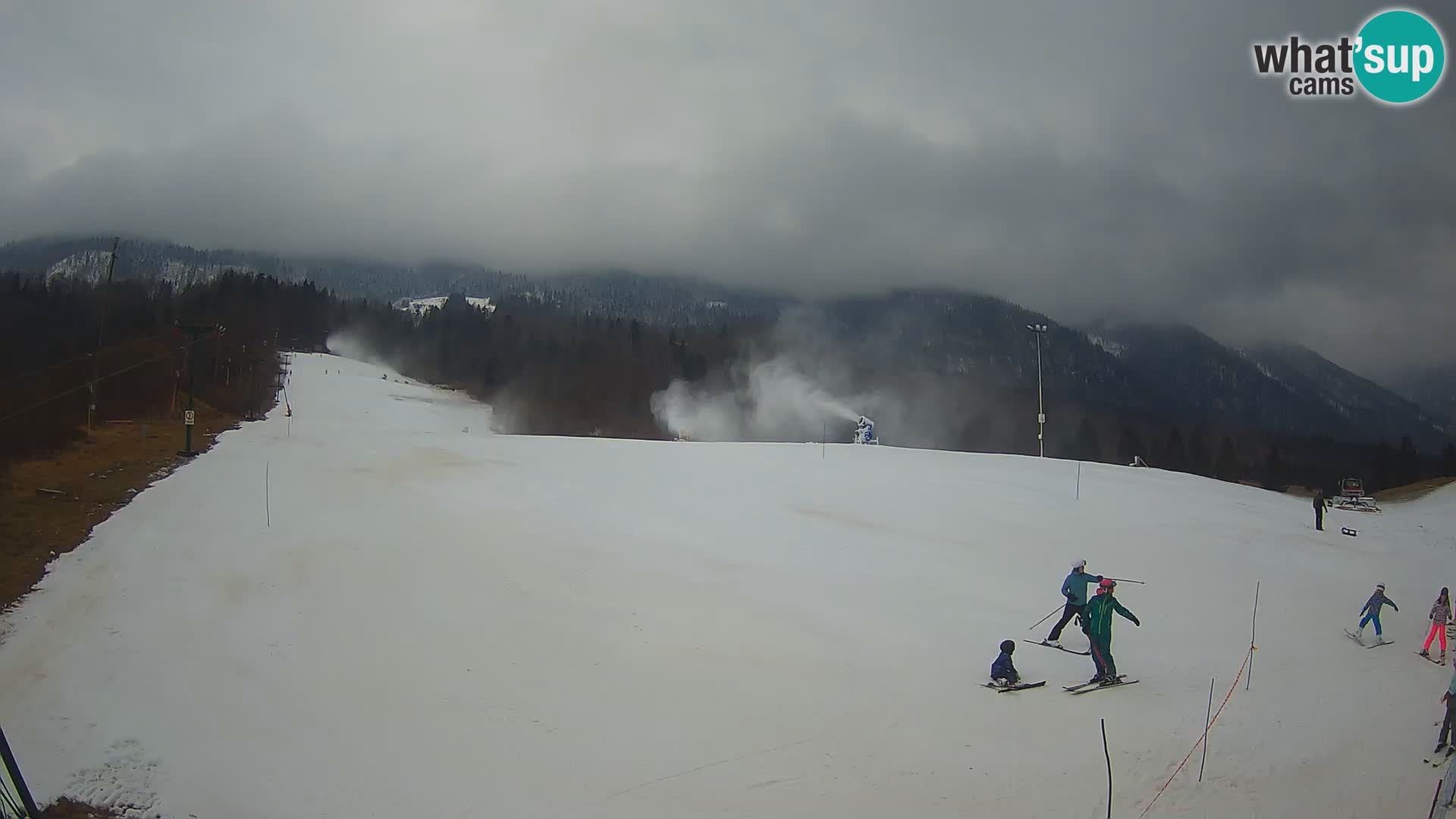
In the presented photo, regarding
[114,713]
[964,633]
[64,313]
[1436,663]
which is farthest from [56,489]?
[64,313]

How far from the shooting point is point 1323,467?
406ft

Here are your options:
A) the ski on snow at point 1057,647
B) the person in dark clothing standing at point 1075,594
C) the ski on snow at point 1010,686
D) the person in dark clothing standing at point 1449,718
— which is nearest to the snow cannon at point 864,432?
the ski on snow at point 1057,647

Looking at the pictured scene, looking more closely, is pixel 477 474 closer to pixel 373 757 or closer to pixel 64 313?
pixel 373 757

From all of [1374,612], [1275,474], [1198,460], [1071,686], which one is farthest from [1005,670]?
[1198,460]

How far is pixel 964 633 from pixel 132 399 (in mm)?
39550

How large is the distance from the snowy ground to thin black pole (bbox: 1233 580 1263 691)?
0.43 feet

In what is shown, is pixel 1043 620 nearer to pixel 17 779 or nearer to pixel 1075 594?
pixel 1075 594

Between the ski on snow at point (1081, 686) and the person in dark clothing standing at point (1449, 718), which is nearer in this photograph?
the person in dark clothing standing at point (1449, 718)

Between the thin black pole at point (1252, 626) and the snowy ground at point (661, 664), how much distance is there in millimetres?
130

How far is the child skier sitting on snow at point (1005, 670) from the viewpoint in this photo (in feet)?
38.4

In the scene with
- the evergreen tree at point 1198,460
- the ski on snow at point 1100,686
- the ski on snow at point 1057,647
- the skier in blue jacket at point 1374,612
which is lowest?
the ski on snow at point 1100,686

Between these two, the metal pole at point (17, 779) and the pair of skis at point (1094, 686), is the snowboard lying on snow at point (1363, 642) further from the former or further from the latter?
the metal pole at point (17, 779)

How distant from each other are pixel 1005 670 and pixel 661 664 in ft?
16.2

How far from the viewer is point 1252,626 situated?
1559 centimetres
